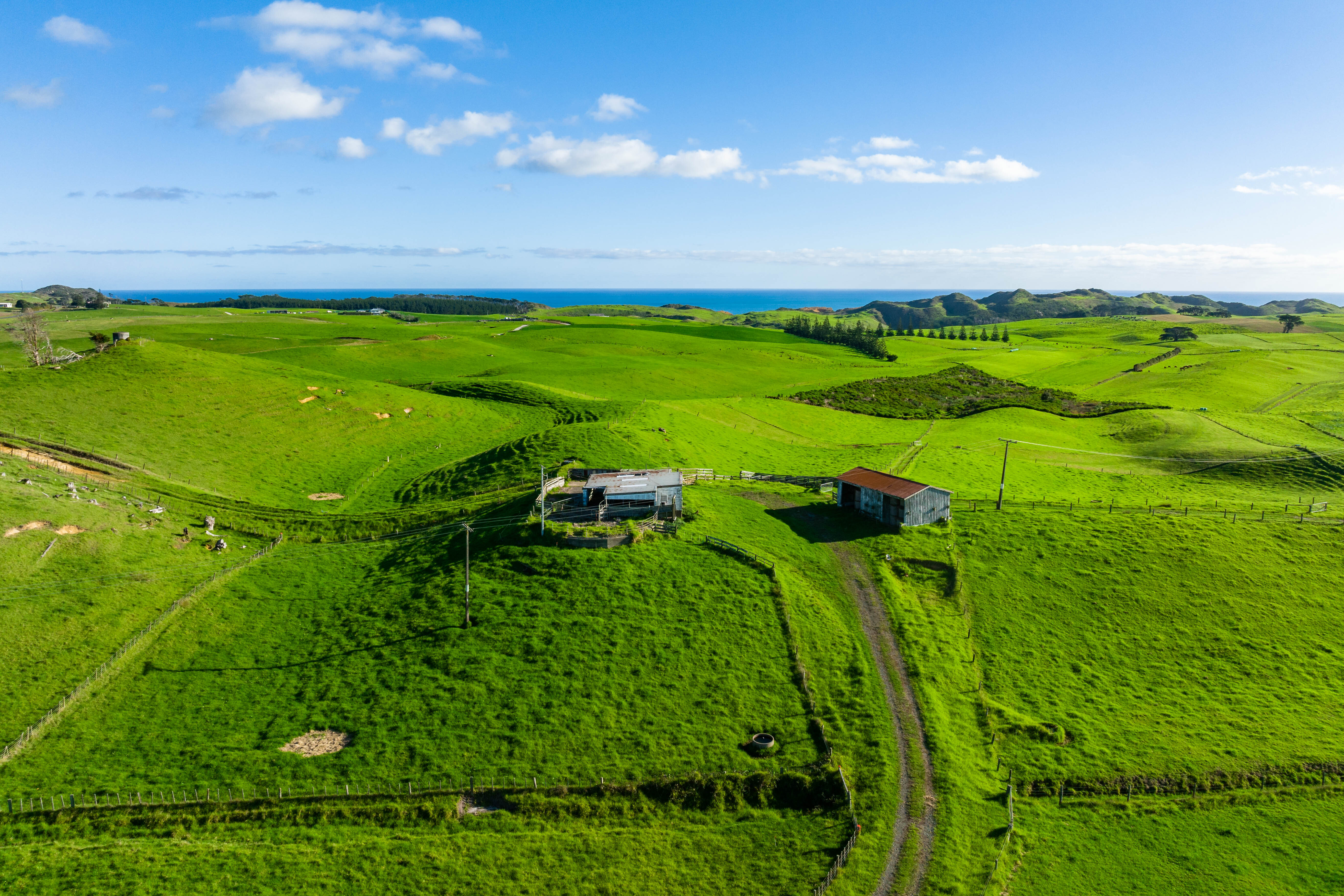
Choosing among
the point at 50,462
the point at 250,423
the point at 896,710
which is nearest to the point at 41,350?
the point at 250,423

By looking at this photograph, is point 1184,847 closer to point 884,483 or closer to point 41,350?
point 884,483

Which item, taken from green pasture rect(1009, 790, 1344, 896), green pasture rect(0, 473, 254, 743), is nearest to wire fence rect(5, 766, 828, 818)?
green pasture rect(0, 473, 254, 743)

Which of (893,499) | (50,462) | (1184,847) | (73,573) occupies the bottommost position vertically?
(1184,847)

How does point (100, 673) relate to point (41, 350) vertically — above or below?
below

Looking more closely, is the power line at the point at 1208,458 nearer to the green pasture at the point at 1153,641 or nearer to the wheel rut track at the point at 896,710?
the green pasture at the point at 1153,641

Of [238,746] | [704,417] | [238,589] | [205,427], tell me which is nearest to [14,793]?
[238,746]
